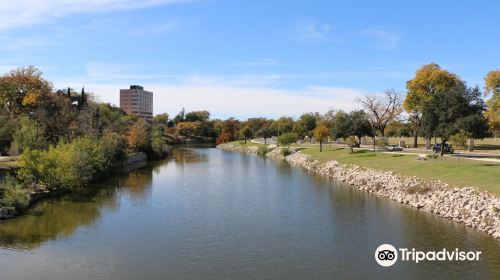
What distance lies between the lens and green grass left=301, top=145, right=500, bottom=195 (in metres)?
34.6

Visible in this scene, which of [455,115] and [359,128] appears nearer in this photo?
[455,115]

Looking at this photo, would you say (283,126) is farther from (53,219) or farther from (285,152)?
(53,219)

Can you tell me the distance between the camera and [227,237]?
27.5m

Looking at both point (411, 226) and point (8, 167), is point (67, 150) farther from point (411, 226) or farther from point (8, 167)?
point (411, 226)

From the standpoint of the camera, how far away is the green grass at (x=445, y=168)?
34562mm

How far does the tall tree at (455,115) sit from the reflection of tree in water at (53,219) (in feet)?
119

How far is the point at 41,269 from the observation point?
21938 mm

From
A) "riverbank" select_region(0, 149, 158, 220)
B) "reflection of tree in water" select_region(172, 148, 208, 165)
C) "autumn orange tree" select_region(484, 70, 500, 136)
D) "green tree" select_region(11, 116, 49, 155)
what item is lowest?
"riverbank" select_region(0, 149, 158, 220)

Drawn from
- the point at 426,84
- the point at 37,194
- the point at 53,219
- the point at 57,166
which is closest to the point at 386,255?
the point at 53,219

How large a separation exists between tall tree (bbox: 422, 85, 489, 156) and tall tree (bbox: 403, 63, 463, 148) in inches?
692

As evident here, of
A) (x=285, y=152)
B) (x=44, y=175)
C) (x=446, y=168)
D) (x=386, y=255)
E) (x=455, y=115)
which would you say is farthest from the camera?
(x=285, y=152)

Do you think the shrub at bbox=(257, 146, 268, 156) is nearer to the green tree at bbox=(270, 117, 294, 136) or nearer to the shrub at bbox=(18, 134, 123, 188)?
the green tree at bbox=(270, 117, 294, 136)

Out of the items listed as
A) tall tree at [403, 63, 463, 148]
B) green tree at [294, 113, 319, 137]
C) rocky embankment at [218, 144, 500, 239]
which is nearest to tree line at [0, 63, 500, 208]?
tall tree at [403, 63, 463, 148]

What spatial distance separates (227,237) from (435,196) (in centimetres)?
1789
